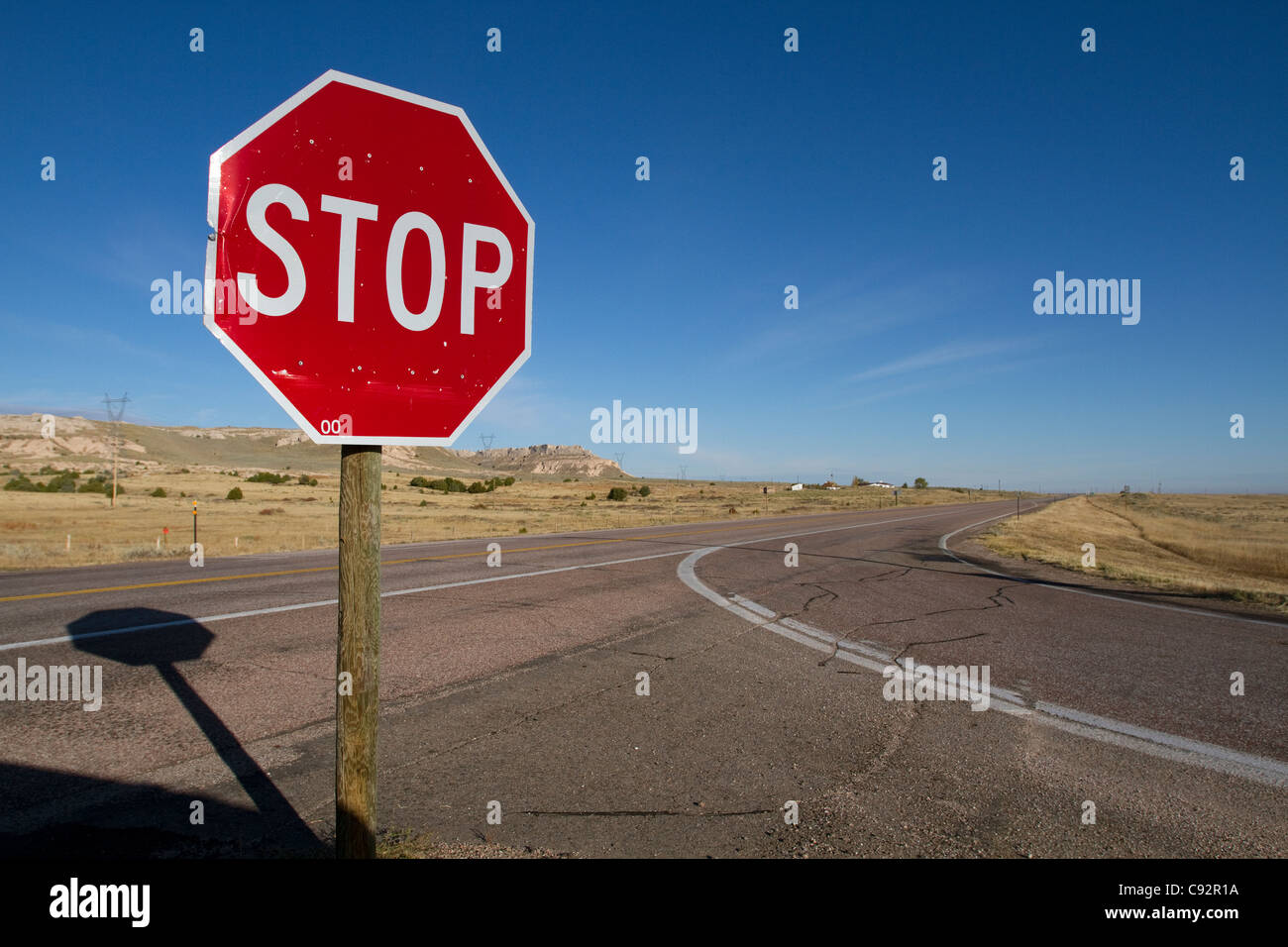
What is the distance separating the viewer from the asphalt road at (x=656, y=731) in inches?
117

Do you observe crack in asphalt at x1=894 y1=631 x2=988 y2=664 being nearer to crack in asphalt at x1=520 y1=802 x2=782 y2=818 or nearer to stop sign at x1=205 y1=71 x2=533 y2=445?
crack in asphalt at x1=520 y1=802 x2=782 y2=818

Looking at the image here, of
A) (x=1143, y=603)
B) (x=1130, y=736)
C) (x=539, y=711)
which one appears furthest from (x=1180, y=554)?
(x=539, y=711)

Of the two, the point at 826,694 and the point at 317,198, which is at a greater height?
the point at 317,198

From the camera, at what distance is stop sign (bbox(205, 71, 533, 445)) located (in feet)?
5.85

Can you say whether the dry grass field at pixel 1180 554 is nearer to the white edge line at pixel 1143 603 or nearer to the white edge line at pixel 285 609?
the white edge line at pixel 1143 603

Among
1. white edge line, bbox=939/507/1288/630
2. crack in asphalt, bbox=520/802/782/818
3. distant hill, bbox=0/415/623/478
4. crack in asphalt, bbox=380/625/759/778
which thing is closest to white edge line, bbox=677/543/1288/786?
crack in asphalt, bbox=380/625/759/778

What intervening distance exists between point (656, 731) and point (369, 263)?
337 centimetres

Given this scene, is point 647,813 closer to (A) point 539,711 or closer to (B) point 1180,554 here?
(A) point 539,711

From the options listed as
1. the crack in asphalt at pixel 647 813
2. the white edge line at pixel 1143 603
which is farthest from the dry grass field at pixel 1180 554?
the crack in asphalt at pixel 647 813

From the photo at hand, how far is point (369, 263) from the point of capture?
1969mm

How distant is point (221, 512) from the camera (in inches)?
1369
